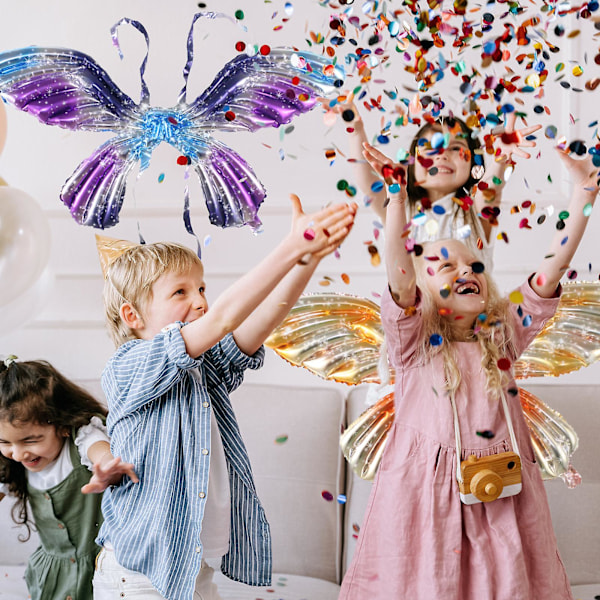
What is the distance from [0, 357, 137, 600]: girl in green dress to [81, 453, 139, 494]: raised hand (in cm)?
41

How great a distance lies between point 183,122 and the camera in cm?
203

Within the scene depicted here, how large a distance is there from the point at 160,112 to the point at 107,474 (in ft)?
3.64

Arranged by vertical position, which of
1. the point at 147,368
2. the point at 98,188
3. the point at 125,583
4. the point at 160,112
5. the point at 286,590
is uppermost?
the point at 160,112

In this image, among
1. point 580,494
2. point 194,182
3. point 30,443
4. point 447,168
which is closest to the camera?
point 447,168

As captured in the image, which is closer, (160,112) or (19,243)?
(19,243)

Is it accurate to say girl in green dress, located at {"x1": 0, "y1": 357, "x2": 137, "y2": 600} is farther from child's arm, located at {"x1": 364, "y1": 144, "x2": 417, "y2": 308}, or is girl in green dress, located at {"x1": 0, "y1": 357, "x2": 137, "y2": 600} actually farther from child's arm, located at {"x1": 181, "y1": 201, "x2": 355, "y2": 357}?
child's arm, located at {"x1": 364, "y1": 144, "x2": 417, "y2": 308}

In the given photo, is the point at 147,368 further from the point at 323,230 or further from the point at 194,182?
the point at 194,182

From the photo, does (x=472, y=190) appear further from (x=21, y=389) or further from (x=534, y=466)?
(x=21, y=389)

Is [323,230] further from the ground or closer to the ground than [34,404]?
further from the ground

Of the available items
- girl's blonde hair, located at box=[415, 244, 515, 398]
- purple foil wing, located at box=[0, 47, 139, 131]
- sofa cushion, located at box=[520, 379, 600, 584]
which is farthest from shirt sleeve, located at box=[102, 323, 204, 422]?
sofa cushion, located at box=[520, 379, 600, 584]

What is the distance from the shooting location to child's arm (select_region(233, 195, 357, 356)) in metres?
1.14

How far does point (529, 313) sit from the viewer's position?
1.54 meters

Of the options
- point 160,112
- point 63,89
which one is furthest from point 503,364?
point 63,89

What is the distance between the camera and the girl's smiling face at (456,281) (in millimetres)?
1496
